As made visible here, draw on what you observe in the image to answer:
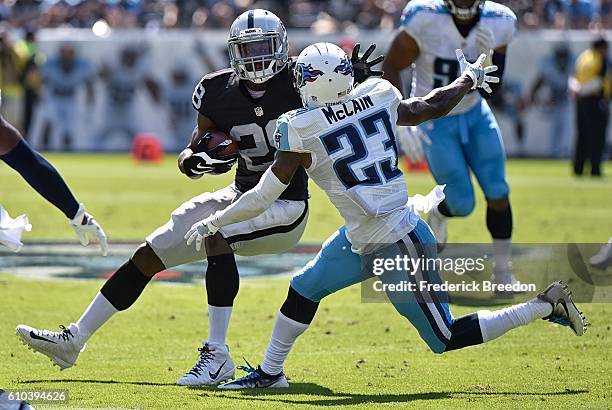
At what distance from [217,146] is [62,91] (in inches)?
617

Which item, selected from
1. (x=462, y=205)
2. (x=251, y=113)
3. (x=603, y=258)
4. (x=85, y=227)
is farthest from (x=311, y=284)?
(x=603, y=258)

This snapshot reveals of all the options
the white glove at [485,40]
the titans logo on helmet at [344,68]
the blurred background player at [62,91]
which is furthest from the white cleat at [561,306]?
the blurred background player at [62,91]

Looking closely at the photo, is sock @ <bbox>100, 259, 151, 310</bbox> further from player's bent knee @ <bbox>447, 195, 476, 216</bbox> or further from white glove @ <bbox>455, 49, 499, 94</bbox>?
player's bent knee @ <bbox>447, 195, 476, 216</bbox>

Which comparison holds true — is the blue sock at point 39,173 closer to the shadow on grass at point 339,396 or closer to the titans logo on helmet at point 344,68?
the shadow on grass at point 339,396

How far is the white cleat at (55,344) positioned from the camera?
17.6 feet

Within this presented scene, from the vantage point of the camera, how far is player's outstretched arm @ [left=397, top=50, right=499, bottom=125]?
5.32 metres

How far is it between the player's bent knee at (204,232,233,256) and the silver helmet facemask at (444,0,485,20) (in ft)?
9.37

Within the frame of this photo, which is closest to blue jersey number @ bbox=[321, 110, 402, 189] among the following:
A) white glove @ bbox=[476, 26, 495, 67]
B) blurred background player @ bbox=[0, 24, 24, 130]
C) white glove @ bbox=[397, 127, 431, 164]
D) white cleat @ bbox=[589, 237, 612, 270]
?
white glove @ bbox=[397, 127, 431, 164]

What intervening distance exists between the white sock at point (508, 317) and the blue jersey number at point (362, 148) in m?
0.75

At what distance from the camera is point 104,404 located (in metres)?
4.73

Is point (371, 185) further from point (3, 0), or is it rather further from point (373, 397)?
point (3, 0)

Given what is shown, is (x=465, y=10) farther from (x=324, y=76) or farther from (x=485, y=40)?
(x=324, y=76)

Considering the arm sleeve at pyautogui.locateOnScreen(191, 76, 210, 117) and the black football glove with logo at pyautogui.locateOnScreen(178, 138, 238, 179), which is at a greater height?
the arm sleeve at pyautogui.locateOnScreen(191, 76, 210, 117)

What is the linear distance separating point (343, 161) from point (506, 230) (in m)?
2.75
